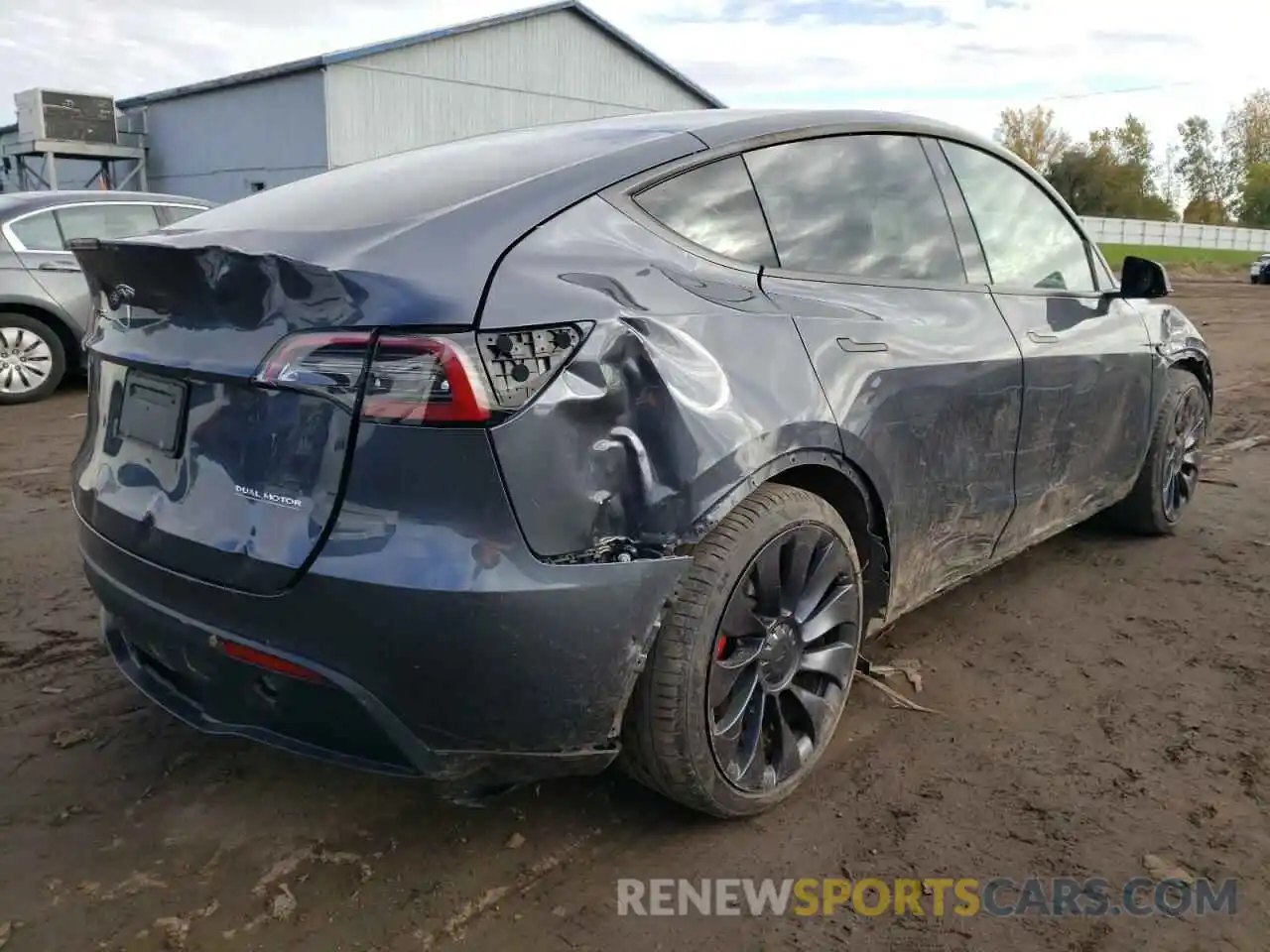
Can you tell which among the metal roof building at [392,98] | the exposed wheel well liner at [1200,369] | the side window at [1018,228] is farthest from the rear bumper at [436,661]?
the metal roof building at [392,98]

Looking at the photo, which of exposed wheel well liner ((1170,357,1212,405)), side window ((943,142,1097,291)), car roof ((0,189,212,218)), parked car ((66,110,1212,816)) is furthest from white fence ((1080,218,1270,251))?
parked car ((66,110,1212,816))

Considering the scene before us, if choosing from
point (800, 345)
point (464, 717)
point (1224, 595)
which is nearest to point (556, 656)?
point (464, 717)

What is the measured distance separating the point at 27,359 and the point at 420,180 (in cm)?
647

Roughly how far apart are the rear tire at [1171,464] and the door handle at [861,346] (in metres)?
2.20

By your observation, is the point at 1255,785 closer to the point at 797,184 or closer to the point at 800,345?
the point at 800,345

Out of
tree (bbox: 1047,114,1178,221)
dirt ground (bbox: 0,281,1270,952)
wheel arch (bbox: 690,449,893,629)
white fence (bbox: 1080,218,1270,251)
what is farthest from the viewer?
tree (bbox: 1047,114,1178,221)

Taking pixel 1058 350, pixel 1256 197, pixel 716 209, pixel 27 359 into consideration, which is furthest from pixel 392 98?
pixel 1256 197

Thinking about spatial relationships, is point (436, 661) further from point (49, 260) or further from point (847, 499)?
point (49, 260)

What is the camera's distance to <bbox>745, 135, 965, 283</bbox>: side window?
2617 mm

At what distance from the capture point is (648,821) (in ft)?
8.09

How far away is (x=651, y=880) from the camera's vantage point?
224 centimetres

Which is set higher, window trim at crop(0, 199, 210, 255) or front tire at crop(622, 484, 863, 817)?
window trim at crop(0, 199, 210, 255)

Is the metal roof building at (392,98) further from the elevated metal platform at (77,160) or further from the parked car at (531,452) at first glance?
the parked car at (531,452)

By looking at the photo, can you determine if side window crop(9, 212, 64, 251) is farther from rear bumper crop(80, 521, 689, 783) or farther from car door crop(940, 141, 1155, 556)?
car door crop(940, 141, 1155, 556)
